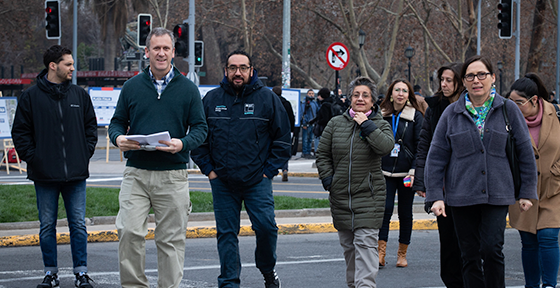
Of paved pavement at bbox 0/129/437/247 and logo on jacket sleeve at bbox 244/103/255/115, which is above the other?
logo on jacket sleeve at bbox 244/103/255/115

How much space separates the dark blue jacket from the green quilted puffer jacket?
0.42 meters

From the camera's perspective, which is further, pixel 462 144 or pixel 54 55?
pixel 54 55

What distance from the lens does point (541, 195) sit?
560 centimetres

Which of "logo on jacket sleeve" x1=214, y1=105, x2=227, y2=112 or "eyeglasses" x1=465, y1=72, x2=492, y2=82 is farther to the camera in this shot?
"logo on jacket sleeve" x1=214, y1=105, x2=227, y2=112

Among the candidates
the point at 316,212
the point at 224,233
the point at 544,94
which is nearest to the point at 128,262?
the point at 224,233

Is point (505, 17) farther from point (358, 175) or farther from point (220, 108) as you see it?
point (220, 108)

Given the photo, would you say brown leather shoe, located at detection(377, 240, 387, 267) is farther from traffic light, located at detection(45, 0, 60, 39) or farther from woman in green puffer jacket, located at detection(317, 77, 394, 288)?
traffic light, located at detection(45, 0, 60, 39)

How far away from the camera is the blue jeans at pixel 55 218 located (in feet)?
19.3

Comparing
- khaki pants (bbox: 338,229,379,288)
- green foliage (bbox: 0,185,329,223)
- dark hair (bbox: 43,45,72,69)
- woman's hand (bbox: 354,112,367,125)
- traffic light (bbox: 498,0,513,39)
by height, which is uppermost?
traffic light (bbox: 498,0,513,39)

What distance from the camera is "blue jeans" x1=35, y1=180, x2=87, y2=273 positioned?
5.87 metres

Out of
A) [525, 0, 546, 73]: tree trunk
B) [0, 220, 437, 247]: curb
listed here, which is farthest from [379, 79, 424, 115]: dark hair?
[525, 0, 546, 73]: tree trunk

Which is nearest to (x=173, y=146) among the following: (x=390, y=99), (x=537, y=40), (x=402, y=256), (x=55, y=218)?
(x=55, y=218)

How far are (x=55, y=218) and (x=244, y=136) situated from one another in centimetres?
194

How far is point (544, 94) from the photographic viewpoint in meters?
5.64
